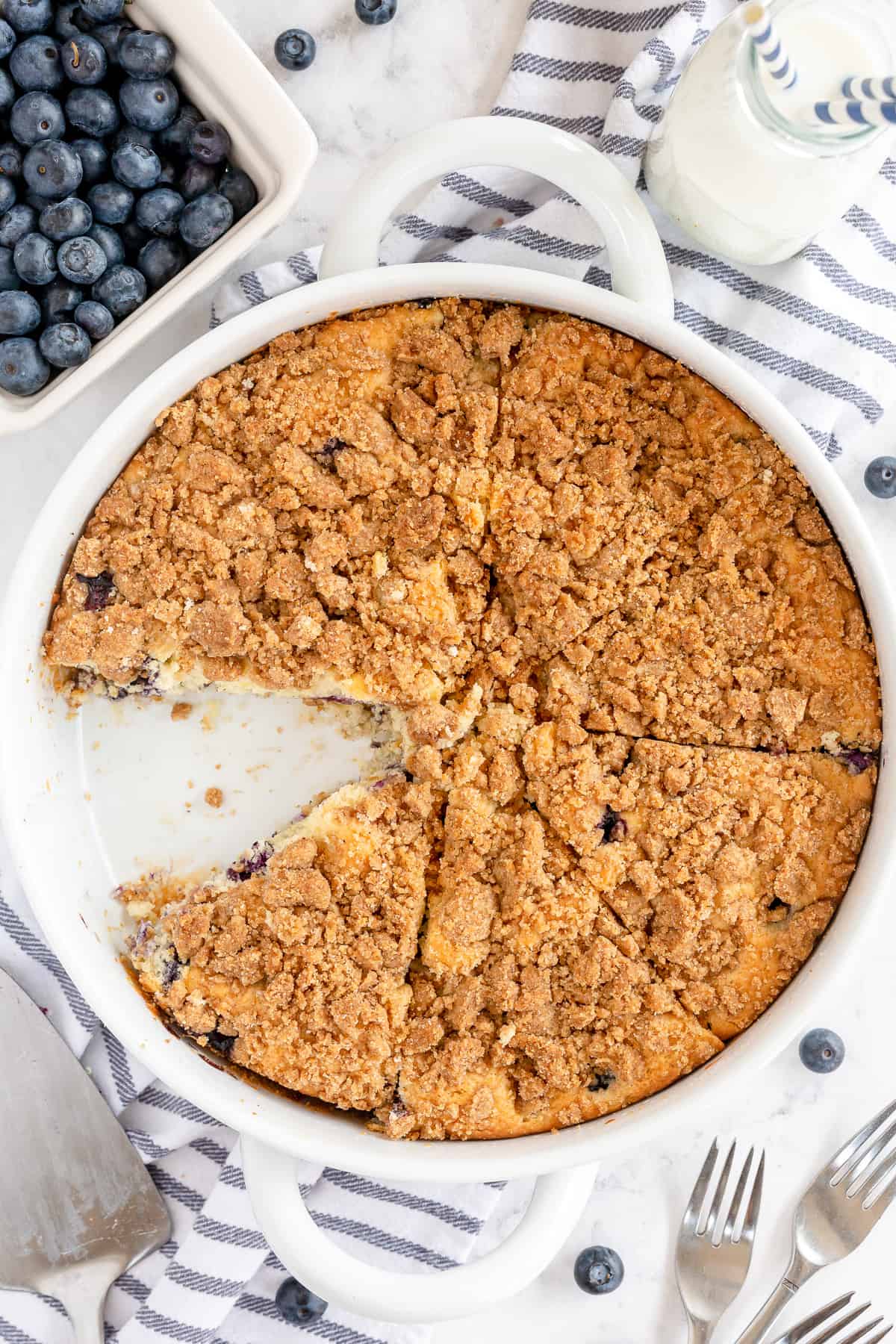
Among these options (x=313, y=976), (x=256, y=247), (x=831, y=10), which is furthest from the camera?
(x=256, y=247)

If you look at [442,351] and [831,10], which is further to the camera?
[442,351]

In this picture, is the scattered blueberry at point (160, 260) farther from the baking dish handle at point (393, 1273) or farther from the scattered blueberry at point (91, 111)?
the baking dish handle at point (393, 1273)

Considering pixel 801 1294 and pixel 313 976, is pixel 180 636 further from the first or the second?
pixel 801 1294

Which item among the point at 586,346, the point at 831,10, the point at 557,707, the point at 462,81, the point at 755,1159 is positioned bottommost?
the point at 755,1159

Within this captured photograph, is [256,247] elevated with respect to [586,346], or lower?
Result: lower

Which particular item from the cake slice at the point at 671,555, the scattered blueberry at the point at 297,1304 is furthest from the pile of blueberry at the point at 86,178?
the scattered blueberry at the point at 297,1304

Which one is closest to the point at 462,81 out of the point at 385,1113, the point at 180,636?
the point at 180,636
